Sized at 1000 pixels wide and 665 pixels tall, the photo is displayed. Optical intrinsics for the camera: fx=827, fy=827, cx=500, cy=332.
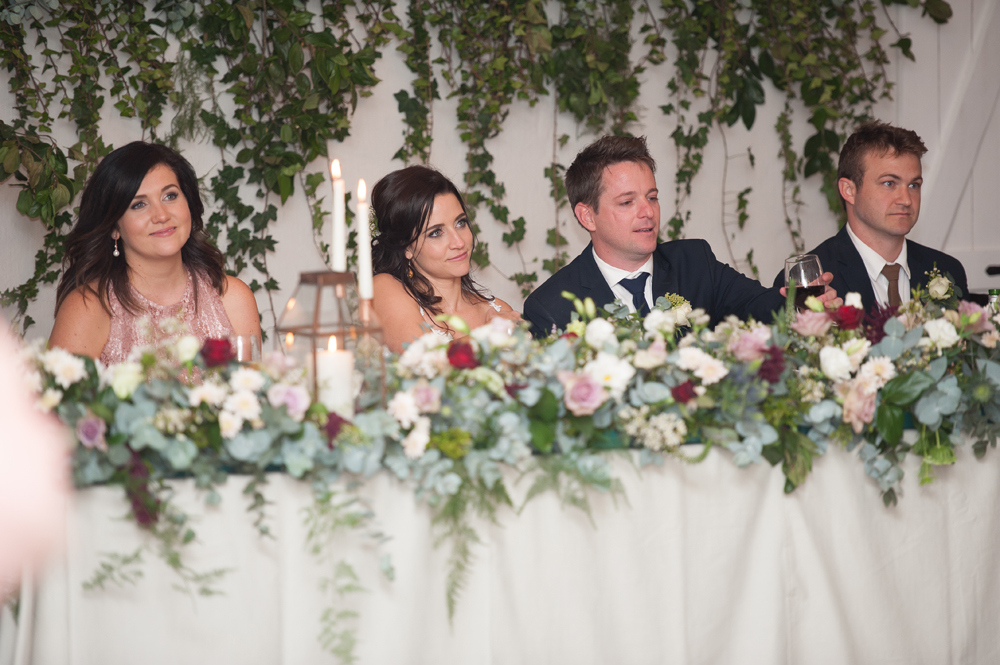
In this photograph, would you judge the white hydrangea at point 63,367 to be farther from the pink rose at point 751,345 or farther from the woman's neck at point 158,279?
the woman's neck at point 158,279

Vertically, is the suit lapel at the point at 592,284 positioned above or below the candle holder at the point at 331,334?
above

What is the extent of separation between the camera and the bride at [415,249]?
2.44 meters

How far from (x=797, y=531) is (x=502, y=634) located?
55 cm

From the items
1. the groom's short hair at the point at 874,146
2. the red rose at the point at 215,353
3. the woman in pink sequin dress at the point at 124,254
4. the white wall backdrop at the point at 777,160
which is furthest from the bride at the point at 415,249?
the groom's short hair at the point at 874,146

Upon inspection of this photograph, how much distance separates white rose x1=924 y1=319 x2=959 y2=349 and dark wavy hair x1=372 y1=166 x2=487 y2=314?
4.63 ft

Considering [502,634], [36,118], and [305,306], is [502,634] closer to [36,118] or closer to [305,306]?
[305,306]

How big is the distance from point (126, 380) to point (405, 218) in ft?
4.37

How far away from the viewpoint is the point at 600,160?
2596 millimetres

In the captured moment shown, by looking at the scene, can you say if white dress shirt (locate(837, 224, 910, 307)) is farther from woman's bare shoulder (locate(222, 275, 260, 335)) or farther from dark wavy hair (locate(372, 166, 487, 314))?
woman's bare shoulder (locate(222, 275, 260, 335))

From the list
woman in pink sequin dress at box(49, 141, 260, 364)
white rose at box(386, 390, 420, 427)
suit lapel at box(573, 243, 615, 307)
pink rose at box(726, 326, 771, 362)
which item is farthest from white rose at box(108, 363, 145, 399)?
suit lapel at box(573, 243, 615, 307)

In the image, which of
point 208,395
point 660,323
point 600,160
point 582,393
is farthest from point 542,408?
point 600,160

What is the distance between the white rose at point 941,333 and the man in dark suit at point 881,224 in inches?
48.4

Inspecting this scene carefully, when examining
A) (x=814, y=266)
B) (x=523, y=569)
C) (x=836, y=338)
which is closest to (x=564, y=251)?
(x=814, y=266)

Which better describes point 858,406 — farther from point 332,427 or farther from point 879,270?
point 879,270
